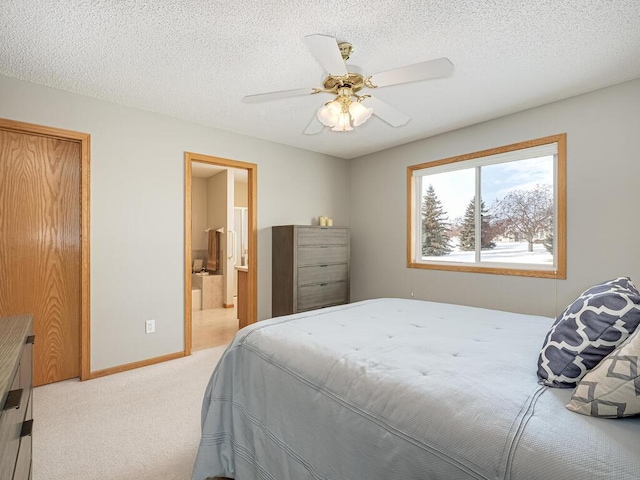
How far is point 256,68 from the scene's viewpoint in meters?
2.38

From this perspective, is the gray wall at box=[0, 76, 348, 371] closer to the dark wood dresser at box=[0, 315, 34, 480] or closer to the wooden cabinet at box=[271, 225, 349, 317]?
→ the wooden cabinet at box=[271, 225, 349, 317]

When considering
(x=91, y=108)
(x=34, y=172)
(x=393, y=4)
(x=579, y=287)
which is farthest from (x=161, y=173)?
(x=579, y=287)

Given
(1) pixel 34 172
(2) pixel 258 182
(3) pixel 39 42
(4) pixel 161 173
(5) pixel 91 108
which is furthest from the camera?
(2) pixel 258 182

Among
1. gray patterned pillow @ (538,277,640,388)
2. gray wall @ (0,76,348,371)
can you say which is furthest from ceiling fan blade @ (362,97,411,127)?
gray wall @ (0,76,348,371)

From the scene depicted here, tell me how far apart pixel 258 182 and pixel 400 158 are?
1.84 metres

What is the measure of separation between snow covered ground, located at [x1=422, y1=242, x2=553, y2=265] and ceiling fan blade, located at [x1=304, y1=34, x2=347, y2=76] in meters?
2.58

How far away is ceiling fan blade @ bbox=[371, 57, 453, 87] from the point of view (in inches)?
63.6

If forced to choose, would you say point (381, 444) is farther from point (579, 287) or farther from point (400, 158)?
point (400, 158)

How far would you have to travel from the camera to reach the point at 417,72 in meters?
1.72

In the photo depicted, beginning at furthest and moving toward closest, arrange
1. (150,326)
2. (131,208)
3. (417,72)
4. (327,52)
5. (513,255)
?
(513,255) < (150,326) < (131,208) < (417,72) < (327,52)

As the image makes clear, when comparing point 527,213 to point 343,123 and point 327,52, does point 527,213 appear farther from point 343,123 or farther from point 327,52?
point 327,52

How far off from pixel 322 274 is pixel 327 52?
9.51ft

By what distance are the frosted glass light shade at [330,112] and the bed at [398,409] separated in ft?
4.00

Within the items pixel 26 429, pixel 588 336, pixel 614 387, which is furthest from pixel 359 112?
pixel 26 429
